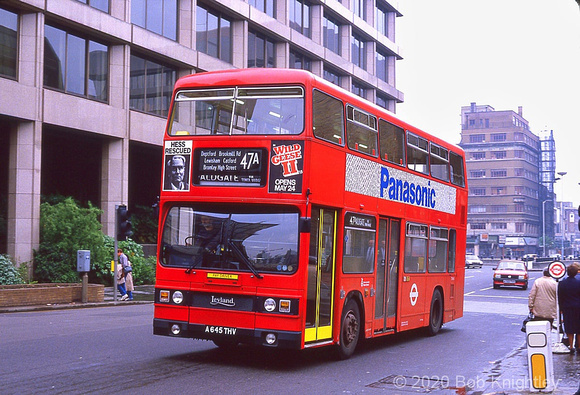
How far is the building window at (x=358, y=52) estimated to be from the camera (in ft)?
190

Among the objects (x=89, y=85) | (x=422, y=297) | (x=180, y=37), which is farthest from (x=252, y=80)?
(x=180, y=37)

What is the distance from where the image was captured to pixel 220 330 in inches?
433

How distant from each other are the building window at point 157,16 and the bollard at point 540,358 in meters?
29.2

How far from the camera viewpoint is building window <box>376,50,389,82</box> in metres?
63.0

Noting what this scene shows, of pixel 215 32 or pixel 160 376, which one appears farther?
pixel 215 32

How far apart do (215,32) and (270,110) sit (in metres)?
31.3

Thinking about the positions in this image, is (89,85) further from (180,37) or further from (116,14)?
(180,37)

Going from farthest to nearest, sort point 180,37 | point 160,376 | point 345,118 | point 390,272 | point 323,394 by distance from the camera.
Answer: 1. point 180,37
2. point 390,272
3. point 345,118
4. point 160,376
5. point 323,394

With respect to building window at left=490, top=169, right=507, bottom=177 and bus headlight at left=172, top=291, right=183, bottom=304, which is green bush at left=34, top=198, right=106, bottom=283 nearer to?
bus headlight at left=172, top=291, right=183, bottom=304

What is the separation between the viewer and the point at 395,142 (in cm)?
1478

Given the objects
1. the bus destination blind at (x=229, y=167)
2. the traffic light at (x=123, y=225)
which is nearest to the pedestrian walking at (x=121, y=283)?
the traffic light at (x=123, y=225)

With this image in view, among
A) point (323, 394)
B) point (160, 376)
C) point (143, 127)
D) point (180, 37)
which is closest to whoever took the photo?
point (323, 394)

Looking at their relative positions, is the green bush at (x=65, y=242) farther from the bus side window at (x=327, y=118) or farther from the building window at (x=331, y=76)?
the building window at (x=331, y=76)

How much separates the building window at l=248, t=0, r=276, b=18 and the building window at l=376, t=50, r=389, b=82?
1832 centimetres
